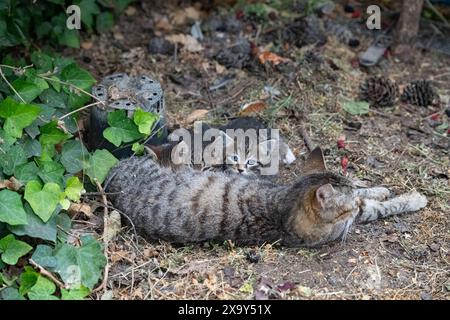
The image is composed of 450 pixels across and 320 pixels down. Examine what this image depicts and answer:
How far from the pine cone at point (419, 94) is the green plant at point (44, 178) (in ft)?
8.60

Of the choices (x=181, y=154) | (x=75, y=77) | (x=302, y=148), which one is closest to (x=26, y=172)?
(x=75, y=77)

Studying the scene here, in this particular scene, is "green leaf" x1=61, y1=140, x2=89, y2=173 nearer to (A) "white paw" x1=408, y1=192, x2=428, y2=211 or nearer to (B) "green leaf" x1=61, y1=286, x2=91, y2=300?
(B) "green leaf" x1=61, y1=286, x2=91, y2=300

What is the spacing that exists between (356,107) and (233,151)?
1.30 metres

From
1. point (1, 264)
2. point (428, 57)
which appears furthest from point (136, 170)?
point (428, 57)

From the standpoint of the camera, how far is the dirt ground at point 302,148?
400cm

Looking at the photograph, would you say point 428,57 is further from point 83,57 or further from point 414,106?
point 83,57

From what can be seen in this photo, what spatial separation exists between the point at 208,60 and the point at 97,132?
170cm

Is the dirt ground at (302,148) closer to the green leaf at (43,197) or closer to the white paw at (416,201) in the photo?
the white paw at (416,201)

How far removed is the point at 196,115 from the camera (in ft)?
17.8

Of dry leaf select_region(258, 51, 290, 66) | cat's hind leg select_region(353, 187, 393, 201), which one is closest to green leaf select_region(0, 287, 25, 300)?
cat's hind leg select_region(353, 187, 393, 201)

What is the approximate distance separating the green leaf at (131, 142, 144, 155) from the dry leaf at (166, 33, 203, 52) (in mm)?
1766

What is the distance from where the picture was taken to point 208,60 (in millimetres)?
6062

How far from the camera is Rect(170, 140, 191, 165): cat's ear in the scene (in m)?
4.64

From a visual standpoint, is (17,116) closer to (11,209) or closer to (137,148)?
(11,209)
